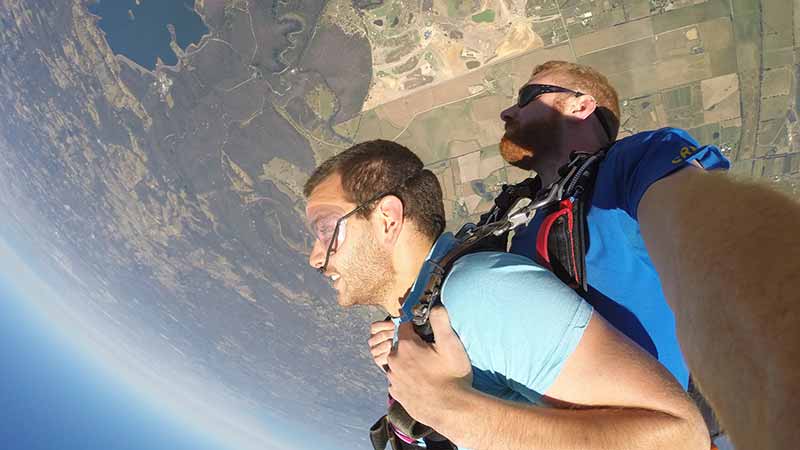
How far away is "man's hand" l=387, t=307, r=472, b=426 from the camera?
117 centimetres

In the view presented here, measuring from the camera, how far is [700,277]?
2.40ft

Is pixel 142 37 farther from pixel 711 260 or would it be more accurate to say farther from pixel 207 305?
pixel 207 305

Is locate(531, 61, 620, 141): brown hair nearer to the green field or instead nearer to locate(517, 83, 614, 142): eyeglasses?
locate(517, 83, 614, 142): eyeglasses

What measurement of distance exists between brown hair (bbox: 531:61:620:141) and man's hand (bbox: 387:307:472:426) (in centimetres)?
199

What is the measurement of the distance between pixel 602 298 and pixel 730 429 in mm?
1082

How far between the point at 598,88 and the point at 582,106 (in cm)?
20

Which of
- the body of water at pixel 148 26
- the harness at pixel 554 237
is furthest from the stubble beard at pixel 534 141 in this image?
the body of water at pixel 148 26

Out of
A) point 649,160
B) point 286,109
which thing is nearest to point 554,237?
point 649,160

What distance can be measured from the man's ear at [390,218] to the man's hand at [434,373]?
714 mm

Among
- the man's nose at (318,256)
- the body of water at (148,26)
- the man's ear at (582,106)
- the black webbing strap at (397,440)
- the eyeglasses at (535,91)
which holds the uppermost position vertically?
the body of water at (148,26)

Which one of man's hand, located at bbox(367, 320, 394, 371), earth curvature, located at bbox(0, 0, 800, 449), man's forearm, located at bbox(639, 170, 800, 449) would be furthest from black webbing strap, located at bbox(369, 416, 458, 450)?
earth curvature, located at bbox(0, 0, 800, 449)

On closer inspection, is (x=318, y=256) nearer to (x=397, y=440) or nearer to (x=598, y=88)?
(x=397, y=440)

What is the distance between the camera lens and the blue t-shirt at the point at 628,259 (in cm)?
149

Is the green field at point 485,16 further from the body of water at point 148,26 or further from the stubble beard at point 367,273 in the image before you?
the stubble beard at point 367,273
